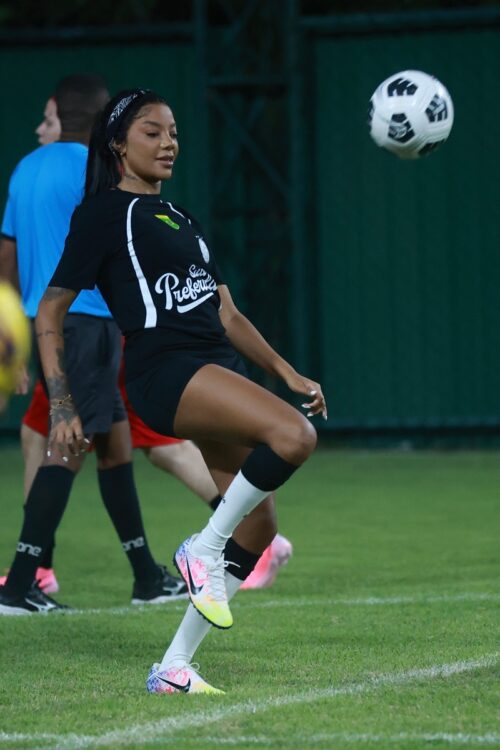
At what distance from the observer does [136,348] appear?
5.20 meters

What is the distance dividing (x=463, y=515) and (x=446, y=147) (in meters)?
6.06

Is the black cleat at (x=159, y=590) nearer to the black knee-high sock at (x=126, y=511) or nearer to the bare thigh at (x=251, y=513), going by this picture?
the black knee-high sock at (x=126, y=511)

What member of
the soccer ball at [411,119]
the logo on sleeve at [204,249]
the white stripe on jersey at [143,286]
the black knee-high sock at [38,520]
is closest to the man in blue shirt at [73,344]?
the black knee-high sock at [38,520]

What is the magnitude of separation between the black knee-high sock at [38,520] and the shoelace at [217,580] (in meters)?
1.93

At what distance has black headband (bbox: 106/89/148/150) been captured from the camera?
18.1 feet

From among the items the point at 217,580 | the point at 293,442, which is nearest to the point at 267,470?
the point at 293,442

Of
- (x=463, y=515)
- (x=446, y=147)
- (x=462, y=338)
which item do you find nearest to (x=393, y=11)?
(x=446, y=147)

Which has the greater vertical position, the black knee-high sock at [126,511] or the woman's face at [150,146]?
the woman's face at [150,146]

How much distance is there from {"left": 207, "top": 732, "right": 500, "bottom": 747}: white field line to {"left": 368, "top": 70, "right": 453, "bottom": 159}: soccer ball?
320cm

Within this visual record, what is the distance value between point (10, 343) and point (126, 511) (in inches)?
130

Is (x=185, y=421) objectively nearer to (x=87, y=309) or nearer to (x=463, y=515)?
(x=87, y=309)

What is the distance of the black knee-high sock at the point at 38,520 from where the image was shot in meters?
6.75

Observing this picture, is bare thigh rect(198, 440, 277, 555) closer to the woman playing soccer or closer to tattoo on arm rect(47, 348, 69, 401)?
the woman playing soccer

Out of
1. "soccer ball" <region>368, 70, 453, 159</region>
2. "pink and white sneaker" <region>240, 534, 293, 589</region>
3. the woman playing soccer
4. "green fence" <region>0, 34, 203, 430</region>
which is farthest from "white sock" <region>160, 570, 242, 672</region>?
"green fence" <region>0, 34, 203, 430</region>
